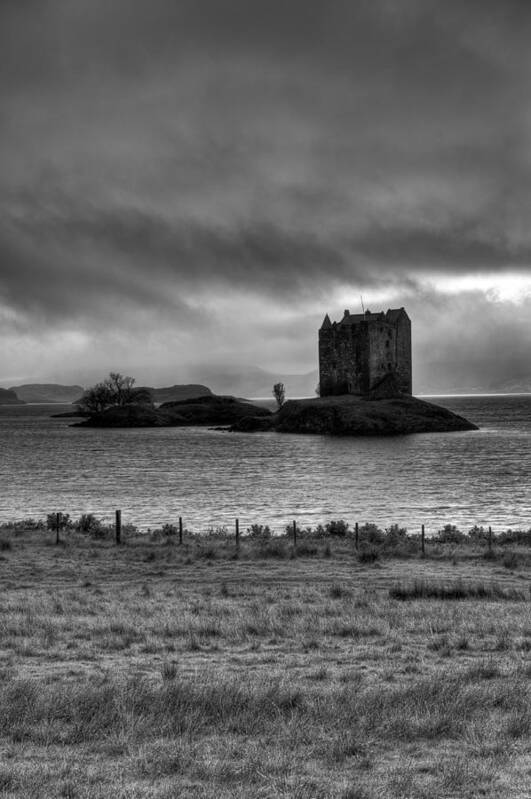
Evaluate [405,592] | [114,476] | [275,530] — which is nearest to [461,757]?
[405,592]

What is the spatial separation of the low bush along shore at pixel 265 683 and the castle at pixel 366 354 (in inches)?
4708

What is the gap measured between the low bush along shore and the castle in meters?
120

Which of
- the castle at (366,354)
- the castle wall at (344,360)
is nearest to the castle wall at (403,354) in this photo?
the castle at (366,354)

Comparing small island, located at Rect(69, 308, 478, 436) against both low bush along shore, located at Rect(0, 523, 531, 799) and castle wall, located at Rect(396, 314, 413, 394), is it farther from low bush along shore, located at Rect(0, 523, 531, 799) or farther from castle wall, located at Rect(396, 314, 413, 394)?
low bush along shore, located at Rect(0, 523, 531, 799)

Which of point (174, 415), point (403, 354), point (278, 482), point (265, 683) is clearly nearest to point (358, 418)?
point (403, 354)

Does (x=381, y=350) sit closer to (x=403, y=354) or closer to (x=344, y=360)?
(x=344, y=360)

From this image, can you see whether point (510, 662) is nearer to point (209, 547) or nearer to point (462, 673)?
point (462, 673)

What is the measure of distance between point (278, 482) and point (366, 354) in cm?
8516

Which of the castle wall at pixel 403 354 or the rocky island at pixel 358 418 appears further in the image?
the castle wall at pixel 403 354

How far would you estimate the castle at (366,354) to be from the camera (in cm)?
14438

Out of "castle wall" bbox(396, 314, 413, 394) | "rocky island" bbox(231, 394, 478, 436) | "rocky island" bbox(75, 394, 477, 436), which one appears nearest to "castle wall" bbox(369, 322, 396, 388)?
"castle wall" bbox(396, 314, 413, 394)

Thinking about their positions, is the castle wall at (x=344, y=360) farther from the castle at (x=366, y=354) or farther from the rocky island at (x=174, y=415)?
the rocky island at (x=174, y=415)

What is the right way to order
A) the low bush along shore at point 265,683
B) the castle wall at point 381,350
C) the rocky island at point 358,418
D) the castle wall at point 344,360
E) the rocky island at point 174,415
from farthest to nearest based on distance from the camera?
the rocky island at point 174,415, the castle wall at point 344,360, the castle wall at point 381,350, the rocky island at point 358,418, the low bush along shore at point 265,683

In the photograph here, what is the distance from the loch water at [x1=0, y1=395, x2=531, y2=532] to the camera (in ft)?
146
